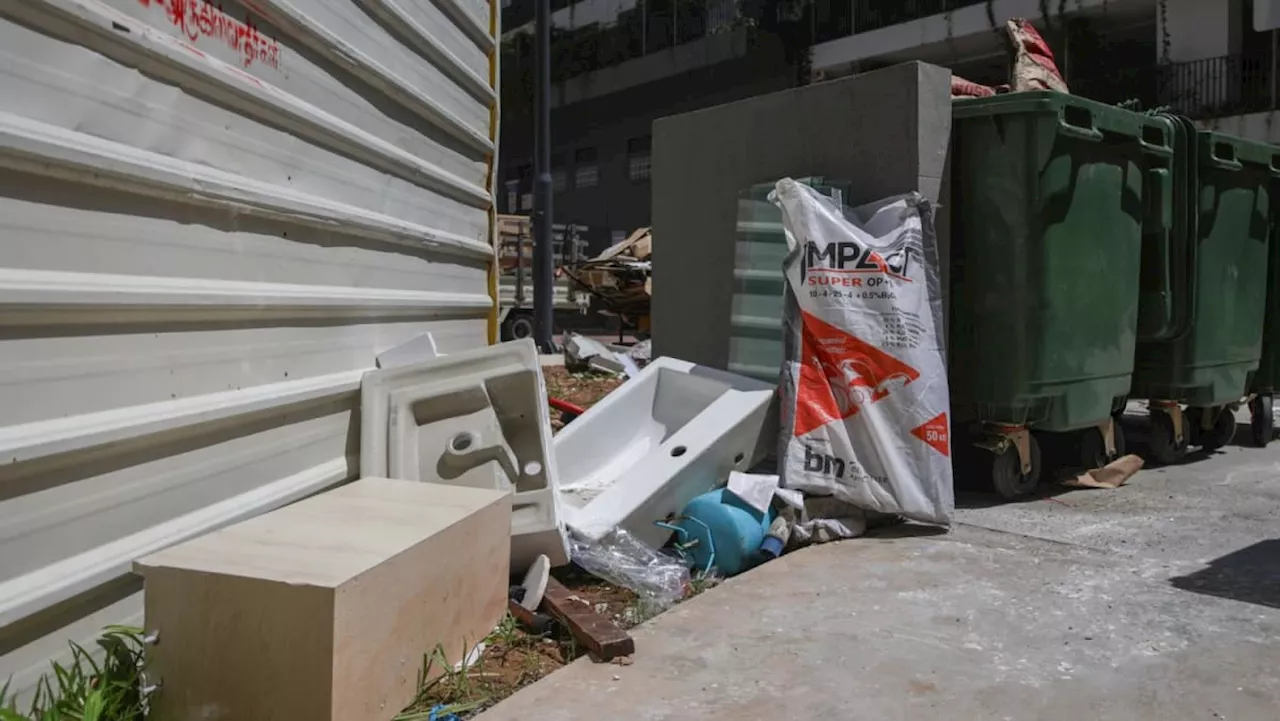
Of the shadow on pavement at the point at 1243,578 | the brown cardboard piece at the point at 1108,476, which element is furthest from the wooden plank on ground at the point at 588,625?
the brown cardboard piece at the point at 1108,476

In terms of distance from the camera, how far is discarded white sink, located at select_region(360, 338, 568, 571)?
3516 mm

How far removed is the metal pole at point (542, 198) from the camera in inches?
402

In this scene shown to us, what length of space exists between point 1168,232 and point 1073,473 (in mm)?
1486

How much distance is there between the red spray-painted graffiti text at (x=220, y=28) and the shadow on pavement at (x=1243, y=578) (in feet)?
11.9

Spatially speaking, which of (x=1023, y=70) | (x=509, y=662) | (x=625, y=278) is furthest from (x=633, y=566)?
(x=625, y=278)

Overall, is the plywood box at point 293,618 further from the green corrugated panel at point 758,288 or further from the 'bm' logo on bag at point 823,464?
the green corrugated panel at point 758,288

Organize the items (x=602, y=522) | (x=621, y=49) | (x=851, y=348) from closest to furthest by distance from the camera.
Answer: (x=602, y=522) < (x=851, y=348) < (x=621, y=49)

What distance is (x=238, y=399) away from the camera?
2770 millimetres

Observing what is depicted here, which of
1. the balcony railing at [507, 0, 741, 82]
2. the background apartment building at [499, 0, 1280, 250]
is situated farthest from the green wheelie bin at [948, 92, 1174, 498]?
the balcony railing at [507, 0, 741, 82]

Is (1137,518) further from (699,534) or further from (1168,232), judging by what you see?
(699,534)

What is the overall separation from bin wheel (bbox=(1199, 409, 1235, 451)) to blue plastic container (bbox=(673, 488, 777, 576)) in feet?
14.2

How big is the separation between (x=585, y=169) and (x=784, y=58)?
7559 millimetres

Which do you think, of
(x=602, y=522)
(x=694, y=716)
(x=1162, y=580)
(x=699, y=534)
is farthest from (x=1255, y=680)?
(x=602, y=522)

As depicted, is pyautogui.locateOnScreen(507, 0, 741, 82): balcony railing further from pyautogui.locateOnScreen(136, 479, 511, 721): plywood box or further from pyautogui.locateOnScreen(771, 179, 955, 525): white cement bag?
pyautogui.locateOnScreen(136, 479, 511, 721): plywood box
